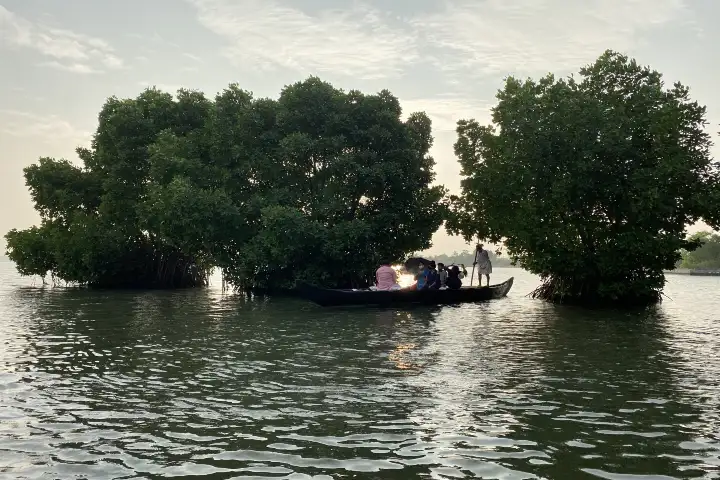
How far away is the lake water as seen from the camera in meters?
7.90

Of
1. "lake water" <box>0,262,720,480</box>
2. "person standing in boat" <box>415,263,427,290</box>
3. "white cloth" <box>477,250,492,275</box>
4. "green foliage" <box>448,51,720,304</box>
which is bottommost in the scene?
"lake water" <box>0,262,720,480</box>

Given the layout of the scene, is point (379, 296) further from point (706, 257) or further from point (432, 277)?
point (706, 257)

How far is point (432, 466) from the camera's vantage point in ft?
25.3

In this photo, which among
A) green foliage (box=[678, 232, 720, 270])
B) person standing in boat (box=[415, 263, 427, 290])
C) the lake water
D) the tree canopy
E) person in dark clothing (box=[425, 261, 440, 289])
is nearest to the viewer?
the lake water

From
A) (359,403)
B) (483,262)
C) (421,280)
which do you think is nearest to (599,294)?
(421,280)

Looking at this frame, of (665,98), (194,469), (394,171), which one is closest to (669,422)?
(194,469)

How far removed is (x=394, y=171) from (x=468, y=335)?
68.0 ft

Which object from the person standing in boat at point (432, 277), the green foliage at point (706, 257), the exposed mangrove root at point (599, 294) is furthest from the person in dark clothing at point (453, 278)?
the green foliage at point (706, 257)

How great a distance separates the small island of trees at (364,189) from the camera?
32.4 m

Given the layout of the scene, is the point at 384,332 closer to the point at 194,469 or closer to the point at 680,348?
the point at 680,348

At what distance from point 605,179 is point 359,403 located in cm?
2515

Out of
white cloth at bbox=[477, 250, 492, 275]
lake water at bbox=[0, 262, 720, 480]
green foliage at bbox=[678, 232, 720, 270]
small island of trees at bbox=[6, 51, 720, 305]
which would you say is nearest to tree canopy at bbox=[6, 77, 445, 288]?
small island of trees at bbox=[6, 51, 720, 305]

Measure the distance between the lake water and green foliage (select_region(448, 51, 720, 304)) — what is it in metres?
10.8

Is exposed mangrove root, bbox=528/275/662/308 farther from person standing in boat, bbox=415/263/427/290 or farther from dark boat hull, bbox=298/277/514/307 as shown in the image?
person standing in boat, bbox=415/263/427/290
